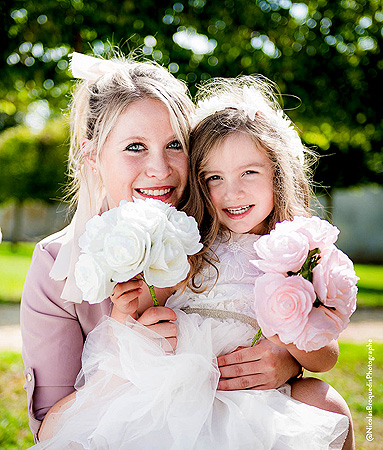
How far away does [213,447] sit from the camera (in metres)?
2.36

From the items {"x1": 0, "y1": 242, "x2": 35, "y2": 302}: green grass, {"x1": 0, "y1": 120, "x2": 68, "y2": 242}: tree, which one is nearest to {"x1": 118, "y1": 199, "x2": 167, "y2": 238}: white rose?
{"x1": 0, "y1": 242, "x2": 35, "y2": 302}: green grass

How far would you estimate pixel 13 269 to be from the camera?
1706 centimetres

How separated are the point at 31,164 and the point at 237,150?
61.2 feet

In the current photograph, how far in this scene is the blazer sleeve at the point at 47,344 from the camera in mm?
2951

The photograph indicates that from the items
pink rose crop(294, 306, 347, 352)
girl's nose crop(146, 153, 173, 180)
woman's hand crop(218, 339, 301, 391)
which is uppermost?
girl's nose crop(146, 153, 173, 180)

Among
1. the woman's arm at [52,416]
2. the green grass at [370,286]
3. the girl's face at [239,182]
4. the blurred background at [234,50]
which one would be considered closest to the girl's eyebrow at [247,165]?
the girl's face at [239,182]

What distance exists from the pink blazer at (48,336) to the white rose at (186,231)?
3.15 ft

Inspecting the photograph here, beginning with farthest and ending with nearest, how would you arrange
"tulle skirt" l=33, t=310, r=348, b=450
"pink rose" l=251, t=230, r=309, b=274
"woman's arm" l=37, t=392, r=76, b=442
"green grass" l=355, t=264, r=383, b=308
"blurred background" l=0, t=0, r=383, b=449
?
"green grass" l=355, t=264, r=383, b=308, "blurred background" l=0, t=0, r=383, b=449, "woman's arm" l=37, t=392, r=76, b=442, "tulle skirt" l=33, t=310, r=348, b=450, "pink rose" l=251, t=230, r=309, b=274

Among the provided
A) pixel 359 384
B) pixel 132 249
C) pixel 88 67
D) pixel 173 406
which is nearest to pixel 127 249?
pixel 132 249

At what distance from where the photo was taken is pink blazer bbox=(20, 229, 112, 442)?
2953mm

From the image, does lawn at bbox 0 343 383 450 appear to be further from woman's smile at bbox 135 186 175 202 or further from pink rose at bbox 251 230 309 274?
pink rose at bbox 251 230 309 274

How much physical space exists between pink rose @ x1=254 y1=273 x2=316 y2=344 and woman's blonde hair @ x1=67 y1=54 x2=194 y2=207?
119 centimetres

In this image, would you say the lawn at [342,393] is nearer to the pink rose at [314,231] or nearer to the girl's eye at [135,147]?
the girl's eye at [135,147]

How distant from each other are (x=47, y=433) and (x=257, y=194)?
1.59m
